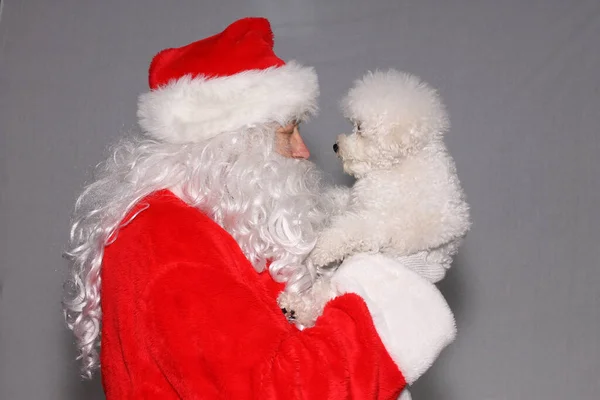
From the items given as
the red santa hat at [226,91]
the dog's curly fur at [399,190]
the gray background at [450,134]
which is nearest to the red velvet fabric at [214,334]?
the dog's curly fur at [399,190]

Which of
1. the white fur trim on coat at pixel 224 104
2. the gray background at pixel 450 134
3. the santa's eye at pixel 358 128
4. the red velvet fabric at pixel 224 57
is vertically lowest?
the gray background at pixel 450 134

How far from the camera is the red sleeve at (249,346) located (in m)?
1.40

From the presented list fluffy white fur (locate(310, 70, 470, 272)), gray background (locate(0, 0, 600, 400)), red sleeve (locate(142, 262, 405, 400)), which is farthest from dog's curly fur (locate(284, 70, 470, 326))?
gray background (locate(0, 0, 600, 400))

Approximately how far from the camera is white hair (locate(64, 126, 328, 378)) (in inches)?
65.8

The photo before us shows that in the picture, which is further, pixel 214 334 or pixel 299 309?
pixel 299 309

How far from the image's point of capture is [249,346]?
141 cm

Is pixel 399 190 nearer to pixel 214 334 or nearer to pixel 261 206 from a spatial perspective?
pixel 261 206

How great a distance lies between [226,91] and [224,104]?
0.10 ft

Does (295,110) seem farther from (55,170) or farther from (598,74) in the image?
(598,74)

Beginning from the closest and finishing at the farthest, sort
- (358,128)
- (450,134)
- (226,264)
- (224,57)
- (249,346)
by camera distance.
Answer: (249,346) < (226,264) < (358,128) < (224,57) < (450,134)

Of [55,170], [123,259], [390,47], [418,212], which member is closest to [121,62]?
[55,170]

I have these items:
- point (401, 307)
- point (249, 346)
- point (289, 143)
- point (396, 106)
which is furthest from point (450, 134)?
point (249, 346)

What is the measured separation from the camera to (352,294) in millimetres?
1490

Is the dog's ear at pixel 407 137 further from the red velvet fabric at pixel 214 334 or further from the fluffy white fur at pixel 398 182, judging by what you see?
the red velvet fabric at pixel 214 334
